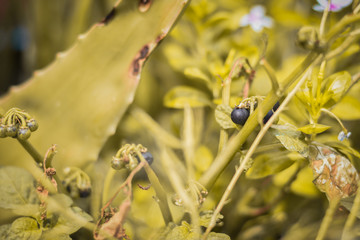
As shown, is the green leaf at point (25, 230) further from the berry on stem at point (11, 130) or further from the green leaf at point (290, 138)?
the green leaf at point (290, 138)

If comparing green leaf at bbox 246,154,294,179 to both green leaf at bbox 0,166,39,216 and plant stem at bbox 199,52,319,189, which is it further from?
green leaf at bbox 0,166,39,216

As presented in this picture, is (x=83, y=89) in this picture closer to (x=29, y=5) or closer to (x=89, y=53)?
(x=89, y=53)

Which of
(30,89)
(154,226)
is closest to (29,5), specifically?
(30,89)

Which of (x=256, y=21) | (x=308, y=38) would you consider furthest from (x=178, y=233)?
(x=256, y=21)

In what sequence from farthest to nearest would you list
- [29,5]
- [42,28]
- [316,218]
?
[29,5] → [42,28] → [316,218]

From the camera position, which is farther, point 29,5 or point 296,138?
point 29,5

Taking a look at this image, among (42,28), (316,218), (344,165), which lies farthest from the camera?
(42,28)

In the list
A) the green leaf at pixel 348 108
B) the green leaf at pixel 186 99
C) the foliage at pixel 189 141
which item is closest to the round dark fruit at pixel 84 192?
the foliage at pixel 189 141
